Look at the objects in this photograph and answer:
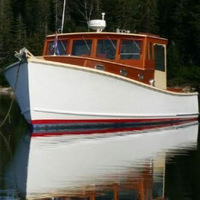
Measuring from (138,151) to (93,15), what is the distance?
53276 millimetres

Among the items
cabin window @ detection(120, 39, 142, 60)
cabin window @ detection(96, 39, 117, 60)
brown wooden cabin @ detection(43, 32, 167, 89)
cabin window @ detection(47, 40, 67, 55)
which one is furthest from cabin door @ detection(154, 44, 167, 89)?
cabin window @ detection(47, 40, 67, 55)

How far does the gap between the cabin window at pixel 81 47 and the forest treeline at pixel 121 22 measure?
3166 cm

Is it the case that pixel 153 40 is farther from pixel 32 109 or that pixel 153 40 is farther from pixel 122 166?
pixel 122 166

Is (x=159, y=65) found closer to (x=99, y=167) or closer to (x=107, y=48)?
(x=107, y=48)

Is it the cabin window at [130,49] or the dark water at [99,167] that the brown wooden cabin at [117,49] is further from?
the dark water at [99,167]

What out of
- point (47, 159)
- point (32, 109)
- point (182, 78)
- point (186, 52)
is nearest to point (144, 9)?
point (186, 52)

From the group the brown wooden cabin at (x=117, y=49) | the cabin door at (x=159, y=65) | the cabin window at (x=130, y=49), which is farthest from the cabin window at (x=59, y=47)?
the cabin door at (x=159, y=65)

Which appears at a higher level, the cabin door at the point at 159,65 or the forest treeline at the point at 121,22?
the forest treeline at the point at 121,22

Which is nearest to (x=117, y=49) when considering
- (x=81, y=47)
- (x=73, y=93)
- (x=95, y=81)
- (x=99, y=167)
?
(x=81, y=47)

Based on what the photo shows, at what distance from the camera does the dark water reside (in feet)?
28.1

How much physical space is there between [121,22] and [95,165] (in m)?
52.5

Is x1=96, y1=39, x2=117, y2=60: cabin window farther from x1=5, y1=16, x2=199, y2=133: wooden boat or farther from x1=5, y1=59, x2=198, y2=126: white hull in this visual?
x1=5, y1=59, x2=198, y2=126: white hull

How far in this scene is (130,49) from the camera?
18.5 metres

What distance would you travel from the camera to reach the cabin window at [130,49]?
60.1 ft
